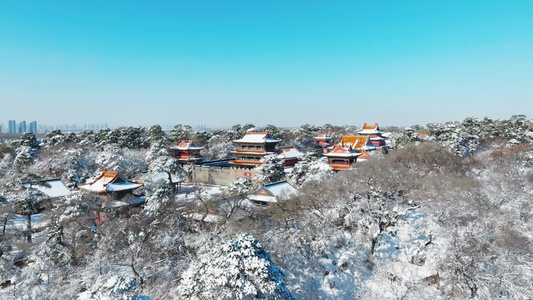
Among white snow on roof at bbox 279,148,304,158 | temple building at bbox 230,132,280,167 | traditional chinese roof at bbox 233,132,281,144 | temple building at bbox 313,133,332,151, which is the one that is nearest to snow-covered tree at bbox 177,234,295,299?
temple building at bbox 230,132,280,167

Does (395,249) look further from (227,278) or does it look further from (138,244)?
(138,244)

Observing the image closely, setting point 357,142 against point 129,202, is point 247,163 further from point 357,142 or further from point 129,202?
point 357,142

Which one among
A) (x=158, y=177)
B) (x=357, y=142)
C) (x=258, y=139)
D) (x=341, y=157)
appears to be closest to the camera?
(x=158, y=177)

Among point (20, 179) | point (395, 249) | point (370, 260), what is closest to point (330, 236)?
point (370, 260)

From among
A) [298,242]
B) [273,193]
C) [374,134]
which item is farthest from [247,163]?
[374,134]

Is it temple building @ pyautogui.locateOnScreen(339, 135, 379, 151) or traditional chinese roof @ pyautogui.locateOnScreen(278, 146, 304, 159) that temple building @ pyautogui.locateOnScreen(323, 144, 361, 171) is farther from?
temple building @ pyautogui.locateOnScreen(339, 135, 379, 151)

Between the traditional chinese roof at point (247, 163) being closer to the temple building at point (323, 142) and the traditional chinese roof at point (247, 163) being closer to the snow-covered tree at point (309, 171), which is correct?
the snow-covered tree at point (309, 171)
